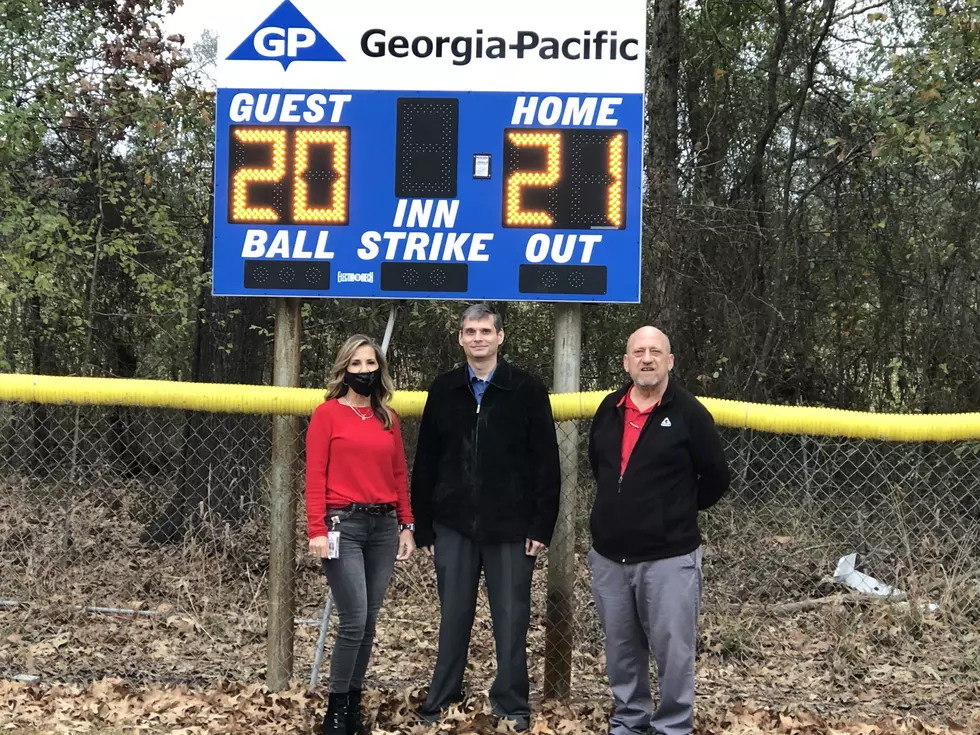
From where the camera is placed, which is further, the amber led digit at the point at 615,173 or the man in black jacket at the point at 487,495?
the amber led digit at the point at 615,173

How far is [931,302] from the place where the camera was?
34.9 feet

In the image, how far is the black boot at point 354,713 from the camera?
183 inches

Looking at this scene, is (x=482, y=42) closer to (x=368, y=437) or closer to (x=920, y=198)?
(x=368, y=437)

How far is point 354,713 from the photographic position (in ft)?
15.3

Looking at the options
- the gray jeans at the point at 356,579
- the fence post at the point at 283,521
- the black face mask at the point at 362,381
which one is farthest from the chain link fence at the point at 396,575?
the black face mask at the point at 362,381

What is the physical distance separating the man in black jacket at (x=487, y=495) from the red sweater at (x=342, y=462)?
297 mm

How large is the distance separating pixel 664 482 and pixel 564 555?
3.61ft

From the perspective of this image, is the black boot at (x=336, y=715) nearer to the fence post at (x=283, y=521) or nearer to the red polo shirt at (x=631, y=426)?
the fence post at (x=283, y=521)

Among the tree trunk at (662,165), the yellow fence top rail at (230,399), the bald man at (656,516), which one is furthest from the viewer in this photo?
the tree trunk at (662,165)

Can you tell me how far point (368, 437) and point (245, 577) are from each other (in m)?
4.29

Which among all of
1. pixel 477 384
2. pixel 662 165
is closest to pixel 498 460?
pixel 477 384

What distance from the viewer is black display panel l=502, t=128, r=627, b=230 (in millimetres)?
5023

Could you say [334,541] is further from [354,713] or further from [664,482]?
[664,482]

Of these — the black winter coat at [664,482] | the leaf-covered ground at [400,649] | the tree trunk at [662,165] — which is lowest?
the leaf-covered ground at [400,649]
